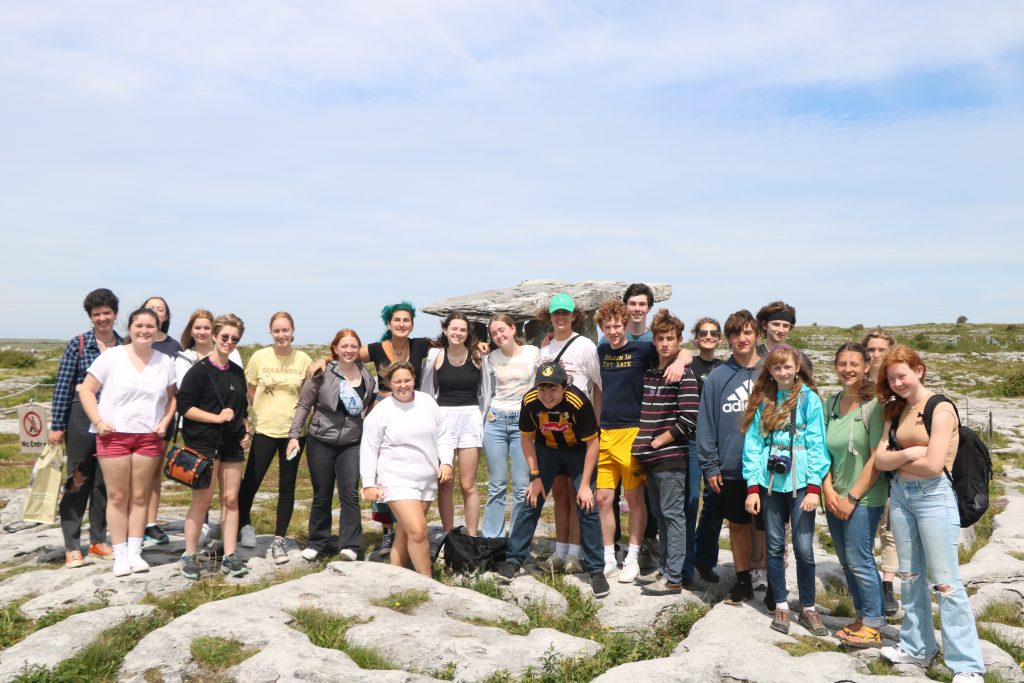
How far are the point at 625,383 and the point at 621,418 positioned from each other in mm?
311

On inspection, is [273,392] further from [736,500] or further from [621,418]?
[736,500]

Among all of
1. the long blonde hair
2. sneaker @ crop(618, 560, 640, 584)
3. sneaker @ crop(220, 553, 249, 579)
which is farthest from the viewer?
sneaker @ crop(220, 553, 249, 579)

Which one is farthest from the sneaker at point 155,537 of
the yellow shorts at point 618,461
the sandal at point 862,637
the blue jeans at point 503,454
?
the sandal at point 862,637

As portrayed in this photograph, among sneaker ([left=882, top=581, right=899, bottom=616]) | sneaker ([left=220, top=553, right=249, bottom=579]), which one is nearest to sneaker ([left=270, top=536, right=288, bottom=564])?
sneaker ([left=220, top=553, right=249, bottom=579])

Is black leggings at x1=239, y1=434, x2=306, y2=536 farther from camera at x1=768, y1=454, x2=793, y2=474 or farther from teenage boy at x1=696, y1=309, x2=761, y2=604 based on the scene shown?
camera at x1=768, y1=454, x2=793, y2=474

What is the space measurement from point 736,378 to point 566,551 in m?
2.36

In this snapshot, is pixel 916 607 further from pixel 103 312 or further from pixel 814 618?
pixel 103 312

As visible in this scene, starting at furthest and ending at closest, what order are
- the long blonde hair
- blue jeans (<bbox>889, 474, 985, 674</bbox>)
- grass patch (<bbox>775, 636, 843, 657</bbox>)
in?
the long blonde hair
grass patch (<bbox>775, 636, 843, 657</bbox>)
blue jeans (<bbox>889, 474, 985, 674</bbox>)

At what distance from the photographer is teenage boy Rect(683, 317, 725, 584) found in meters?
6.40

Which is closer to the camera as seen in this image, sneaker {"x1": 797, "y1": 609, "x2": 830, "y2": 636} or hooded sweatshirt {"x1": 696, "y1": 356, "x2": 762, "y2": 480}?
sneaker {"x1": 797, "y1": 609, "x2": 830, "y2": 636}

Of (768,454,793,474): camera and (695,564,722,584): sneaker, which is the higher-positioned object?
(768,454,793,474): camera

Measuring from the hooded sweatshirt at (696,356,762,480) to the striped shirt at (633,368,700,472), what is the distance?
0.60 feet

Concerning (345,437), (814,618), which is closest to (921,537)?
(814,618)

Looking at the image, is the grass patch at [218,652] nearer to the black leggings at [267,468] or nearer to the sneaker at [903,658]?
the black leggings at [267,468]
